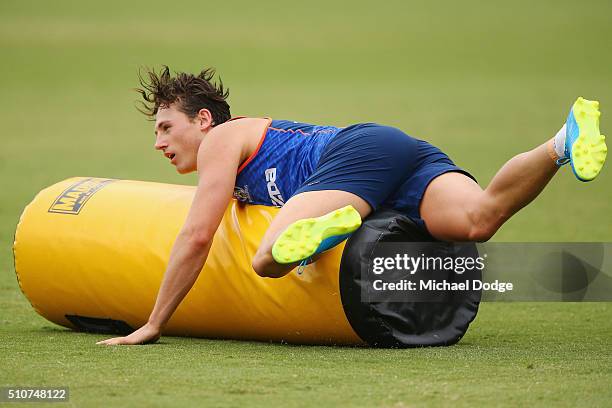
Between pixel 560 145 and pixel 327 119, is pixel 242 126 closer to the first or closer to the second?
pixel 560 145

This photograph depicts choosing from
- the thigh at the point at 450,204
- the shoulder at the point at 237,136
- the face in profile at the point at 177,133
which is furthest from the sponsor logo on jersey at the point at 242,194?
the thigh at the point at 450,204

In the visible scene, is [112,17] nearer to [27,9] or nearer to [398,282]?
[27,9]

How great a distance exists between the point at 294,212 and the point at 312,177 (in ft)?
0.75

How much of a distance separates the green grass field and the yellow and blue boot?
13.6 inches

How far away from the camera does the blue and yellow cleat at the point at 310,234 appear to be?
3.39 meters

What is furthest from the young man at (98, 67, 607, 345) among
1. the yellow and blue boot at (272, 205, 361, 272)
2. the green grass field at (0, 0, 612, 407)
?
the green grass field at (0, 0, 612, 407)

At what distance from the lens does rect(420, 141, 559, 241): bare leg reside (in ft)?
11.2

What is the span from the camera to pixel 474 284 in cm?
396

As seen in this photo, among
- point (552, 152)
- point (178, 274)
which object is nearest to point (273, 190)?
point (178, 274)

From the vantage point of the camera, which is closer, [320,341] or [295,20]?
[320,341]

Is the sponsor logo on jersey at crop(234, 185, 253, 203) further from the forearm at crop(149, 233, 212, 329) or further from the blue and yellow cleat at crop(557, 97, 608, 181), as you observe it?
the blue and yellow cleat at crop(557, 97, 608, 181)

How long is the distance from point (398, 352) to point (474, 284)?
1.70 ft

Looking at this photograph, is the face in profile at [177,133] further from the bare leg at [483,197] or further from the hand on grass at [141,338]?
the bare leg at [483,197]

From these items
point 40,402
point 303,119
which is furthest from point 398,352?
point 303,119
